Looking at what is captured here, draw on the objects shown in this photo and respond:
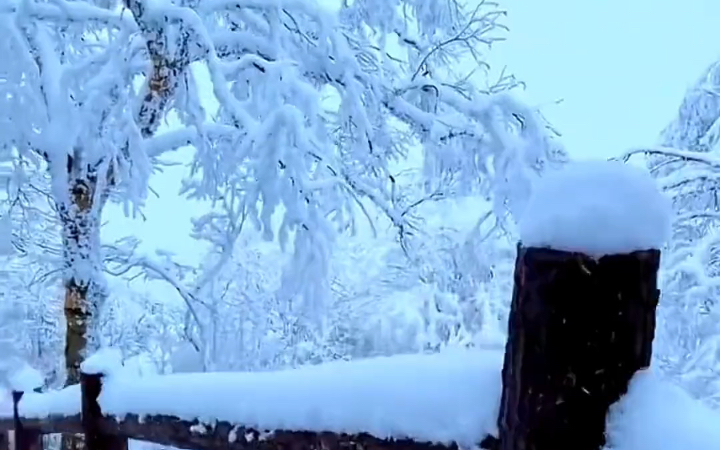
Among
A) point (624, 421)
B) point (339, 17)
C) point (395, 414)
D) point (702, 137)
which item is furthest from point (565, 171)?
point (702, 137)

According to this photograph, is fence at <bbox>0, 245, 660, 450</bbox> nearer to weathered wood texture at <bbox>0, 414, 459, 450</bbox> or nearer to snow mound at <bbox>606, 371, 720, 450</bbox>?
snow mound at <bbox>606, 371, 720, 450</bbox>

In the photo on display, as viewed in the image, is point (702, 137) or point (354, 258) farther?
point (354, 258)

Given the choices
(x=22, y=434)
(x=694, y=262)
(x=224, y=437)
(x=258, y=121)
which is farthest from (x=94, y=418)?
(x=694, y=262)

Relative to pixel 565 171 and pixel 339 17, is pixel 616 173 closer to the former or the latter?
pixel 565 171

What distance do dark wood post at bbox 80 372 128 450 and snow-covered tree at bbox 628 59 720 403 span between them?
4876 mm

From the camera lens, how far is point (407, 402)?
0.91 meters

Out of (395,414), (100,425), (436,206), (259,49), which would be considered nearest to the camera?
(395,414)

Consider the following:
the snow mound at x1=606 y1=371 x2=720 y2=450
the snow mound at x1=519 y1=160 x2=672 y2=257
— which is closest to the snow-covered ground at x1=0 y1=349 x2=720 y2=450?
the snow mound at x1=606 y1=371 x2=720 y2=450

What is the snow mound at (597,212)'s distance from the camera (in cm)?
71

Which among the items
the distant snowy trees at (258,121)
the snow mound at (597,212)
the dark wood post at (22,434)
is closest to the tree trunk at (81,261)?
the distant snowy trees at (258,121)

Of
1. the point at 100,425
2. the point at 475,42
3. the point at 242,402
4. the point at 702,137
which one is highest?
the point at 475,42

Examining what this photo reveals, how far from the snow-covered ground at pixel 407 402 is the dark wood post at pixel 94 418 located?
253mm

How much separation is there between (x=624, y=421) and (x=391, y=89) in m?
4.23

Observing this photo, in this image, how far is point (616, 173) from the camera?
768mm
